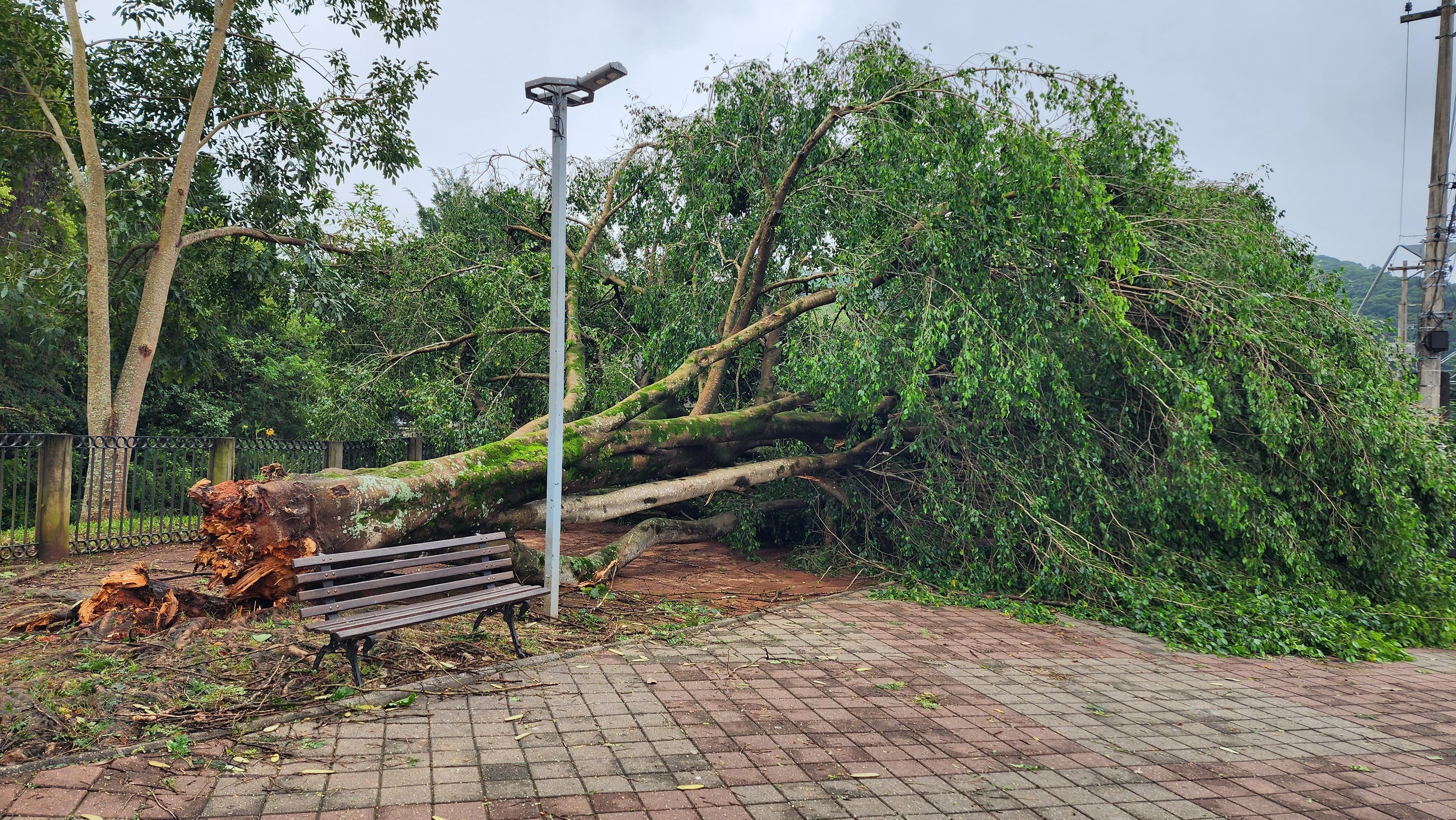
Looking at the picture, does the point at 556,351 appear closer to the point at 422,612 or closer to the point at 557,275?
the point at 557,275

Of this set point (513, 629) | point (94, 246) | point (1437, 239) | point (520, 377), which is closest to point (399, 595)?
point (513, 629)

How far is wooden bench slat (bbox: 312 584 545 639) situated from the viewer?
14.5 feet

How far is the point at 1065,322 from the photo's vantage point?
8.06 metres

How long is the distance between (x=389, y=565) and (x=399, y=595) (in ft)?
0.64

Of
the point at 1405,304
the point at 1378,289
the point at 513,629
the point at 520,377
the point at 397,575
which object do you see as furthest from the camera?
the point at 1378,289

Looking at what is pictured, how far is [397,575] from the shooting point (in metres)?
5.51

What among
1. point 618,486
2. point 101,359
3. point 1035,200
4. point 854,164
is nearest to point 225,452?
point 101,359

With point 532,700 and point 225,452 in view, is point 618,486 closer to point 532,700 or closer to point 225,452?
point 532,700

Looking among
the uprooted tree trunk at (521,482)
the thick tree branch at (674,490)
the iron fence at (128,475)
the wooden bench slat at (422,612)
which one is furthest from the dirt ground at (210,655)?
the thick tree branch at (674,490)

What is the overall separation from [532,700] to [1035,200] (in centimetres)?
626

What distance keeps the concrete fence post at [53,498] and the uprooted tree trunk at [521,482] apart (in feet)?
12.8

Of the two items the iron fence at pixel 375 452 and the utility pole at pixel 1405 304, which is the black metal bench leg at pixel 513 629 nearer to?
the iron fence at pixel 375 452

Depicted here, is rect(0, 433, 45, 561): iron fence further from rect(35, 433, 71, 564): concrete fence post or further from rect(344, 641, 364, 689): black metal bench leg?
rect(344, 641, 364, 689): black metal bench leg

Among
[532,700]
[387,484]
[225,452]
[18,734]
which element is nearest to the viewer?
[18,734]
